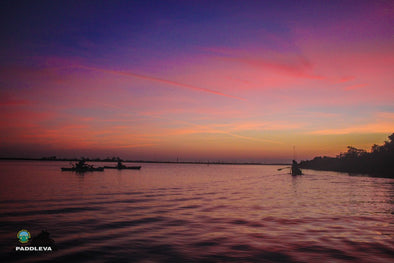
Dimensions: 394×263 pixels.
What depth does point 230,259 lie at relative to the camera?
15164 millimetres

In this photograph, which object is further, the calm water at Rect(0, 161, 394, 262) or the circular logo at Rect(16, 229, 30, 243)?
the circular logo at Rect(16, 229, 30, 243)

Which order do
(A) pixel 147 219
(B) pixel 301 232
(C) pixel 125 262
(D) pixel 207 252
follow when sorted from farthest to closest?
(A) pixel 147 219 < (B) pixel 301 232 < (D) pixel 207 252 < (C) pixel 125 262

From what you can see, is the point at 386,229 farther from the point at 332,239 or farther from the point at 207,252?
the point at 207,252

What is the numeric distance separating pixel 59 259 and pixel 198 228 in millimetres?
10501

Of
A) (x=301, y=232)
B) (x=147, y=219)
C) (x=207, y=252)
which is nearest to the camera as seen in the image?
(x=207, y=252)

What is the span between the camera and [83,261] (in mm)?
14570

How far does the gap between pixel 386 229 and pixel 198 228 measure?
1506 cm

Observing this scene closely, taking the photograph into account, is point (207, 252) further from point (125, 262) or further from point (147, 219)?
point (147, 219)

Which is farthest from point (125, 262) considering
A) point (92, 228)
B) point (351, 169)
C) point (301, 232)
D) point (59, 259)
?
point (351, 169)

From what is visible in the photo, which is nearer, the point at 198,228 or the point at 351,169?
the point at 198,228

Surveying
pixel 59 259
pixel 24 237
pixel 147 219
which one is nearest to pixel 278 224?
pixel 147 219

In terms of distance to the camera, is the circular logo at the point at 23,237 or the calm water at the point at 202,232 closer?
the calm water at the point at 202,232

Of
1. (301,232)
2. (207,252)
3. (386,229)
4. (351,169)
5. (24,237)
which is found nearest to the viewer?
(207,252)

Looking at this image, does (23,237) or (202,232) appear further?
(202,232)
